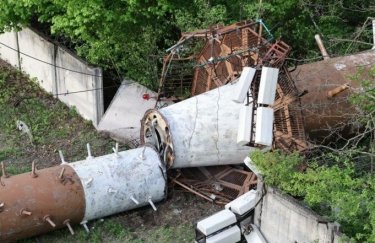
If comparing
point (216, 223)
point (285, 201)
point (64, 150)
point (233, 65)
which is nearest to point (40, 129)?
point (64, 150)

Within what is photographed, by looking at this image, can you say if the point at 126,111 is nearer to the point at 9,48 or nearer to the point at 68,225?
the point at 68,225

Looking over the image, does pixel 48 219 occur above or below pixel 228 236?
above

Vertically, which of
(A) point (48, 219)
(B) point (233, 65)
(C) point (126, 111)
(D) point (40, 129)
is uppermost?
(B) point (233, 65)

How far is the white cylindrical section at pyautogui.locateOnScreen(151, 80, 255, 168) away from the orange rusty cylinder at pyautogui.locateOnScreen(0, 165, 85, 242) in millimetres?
2199

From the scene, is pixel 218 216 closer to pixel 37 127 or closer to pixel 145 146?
pixel 145 146

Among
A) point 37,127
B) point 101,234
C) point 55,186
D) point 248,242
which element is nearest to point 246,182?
point 248,242

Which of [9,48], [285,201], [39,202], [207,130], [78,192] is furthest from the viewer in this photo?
[9,48]

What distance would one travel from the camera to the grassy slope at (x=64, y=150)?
11.1 m

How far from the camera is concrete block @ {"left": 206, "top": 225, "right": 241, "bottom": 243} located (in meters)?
10.2

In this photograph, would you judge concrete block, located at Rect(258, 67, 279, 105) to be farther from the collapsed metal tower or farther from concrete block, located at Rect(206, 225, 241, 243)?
concrete block, located at Rect(206, 225, 241, 243)

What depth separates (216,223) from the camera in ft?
33.2

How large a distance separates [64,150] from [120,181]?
3.35 meters

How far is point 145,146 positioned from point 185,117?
1.06 metres

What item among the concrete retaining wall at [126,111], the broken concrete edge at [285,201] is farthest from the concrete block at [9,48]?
the broken concrete edge at [285,201]
